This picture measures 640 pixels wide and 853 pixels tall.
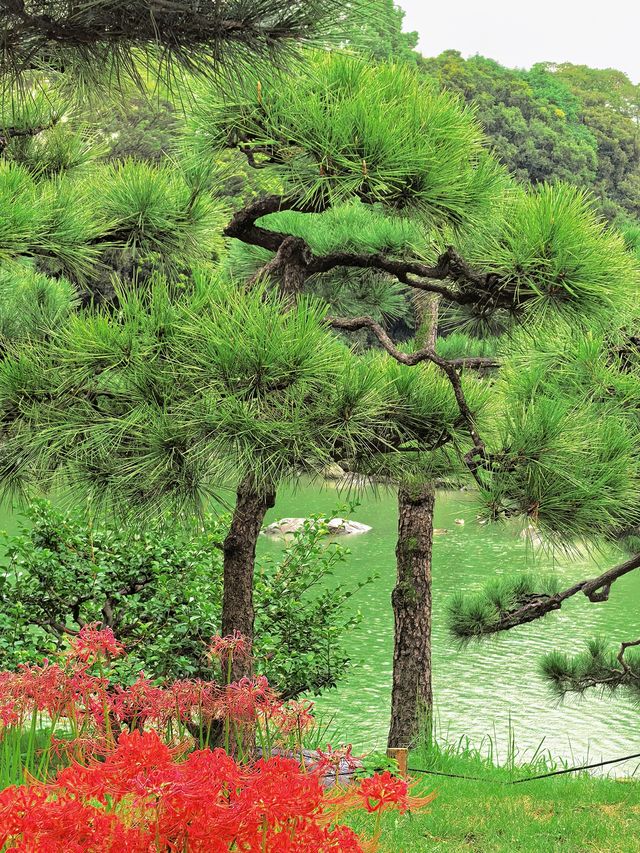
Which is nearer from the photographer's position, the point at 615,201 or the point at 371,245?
the point at 371,245

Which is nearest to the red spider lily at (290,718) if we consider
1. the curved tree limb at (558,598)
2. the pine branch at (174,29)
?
the pine branch at (174,29)

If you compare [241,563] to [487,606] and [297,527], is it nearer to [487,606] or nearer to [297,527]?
[487,606]

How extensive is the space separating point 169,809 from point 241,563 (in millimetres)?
2102

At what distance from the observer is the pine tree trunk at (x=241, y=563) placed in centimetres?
315

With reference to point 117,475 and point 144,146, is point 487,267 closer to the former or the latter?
point 117,475

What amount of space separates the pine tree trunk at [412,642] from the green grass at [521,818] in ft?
2.17

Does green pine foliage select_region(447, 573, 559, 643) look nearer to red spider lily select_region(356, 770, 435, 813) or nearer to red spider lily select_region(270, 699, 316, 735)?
red spider lily select_region(270, 699, 316, 735)

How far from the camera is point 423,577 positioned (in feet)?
15.0

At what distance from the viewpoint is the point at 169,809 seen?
3.55ft

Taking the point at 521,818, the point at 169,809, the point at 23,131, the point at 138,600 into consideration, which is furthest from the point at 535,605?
the point at 169,809

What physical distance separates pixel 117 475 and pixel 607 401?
1730mm

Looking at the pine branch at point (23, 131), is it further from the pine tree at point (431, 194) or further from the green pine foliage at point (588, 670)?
the green pine foliage at point (588, 670)

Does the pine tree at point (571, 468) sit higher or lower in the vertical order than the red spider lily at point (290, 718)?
higher

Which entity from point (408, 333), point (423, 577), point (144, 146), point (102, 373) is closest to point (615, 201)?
point (408, 333)
